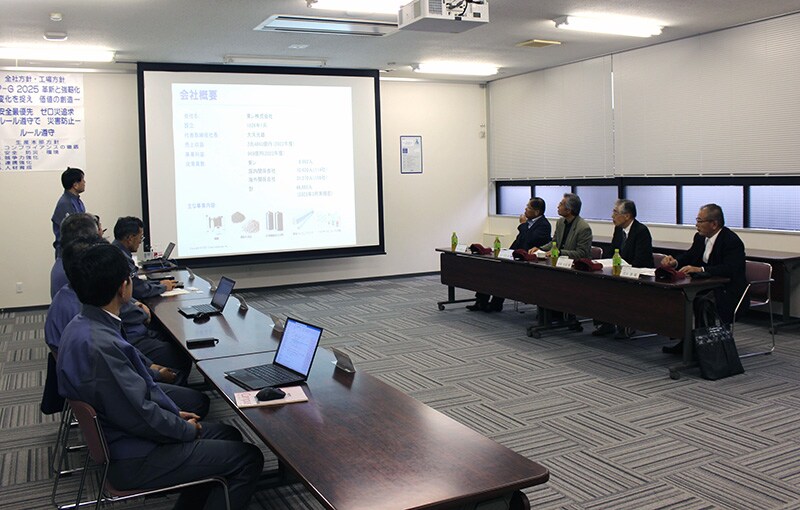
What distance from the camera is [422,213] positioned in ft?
34.6

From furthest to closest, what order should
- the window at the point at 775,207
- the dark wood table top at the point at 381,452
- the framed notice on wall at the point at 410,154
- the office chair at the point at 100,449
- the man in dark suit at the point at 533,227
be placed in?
the framed notice on wall at the point at 410,154, the man in dark suit at the point at 533,227, the window at the point at 775,207, the office chair at the point at 100,449, the dark wood table top at the point at 381,452

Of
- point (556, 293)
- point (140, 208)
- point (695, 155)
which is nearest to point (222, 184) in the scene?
point (140, 208)

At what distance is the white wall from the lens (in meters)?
8.35

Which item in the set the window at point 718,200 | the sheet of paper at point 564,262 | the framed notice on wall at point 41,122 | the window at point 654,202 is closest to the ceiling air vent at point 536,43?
the window at point 654,202

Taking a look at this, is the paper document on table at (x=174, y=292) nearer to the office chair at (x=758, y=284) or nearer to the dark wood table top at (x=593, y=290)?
the dark wood table top at (x=593, y=290)

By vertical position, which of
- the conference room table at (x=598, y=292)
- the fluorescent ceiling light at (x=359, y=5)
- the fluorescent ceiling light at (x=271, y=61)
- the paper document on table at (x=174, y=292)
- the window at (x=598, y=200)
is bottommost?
the conference room table at (x=598, y=292)

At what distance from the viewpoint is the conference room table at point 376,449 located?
1.89 meters

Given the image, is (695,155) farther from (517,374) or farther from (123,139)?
(123,139)

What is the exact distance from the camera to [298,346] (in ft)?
9.94

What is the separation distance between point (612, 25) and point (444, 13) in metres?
2.90

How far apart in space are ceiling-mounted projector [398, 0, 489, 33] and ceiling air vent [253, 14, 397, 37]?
174 cm

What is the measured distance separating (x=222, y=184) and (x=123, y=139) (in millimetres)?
1275

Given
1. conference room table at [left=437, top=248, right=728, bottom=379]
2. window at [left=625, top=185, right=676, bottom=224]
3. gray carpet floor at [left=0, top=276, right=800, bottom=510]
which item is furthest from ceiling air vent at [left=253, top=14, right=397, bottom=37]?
window at [left=625, top=185, right=676, bottom=224]

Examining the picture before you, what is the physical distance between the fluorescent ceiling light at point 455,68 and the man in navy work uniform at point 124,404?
7.06 metres
